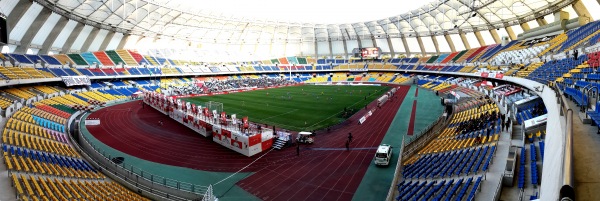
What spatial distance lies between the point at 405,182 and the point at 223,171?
359 inches

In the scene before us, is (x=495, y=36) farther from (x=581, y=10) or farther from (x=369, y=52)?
(x=369, y=52)

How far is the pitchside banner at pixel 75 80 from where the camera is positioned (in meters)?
43.0

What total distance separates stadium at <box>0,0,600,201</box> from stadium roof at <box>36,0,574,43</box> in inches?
14.5

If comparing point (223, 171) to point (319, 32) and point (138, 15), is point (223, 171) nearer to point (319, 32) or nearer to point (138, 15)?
point (138, 15)

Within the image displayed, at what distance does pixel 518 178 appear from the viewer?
1096 centimetres

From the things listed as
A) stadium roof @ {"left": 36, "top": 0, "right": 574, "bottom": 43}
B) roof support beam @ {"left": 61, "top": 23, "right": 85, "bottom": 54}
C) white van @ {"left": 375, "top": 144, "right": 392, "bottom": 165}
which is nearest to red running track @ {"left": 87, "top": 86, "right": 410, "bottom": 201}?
white van @ {"left": 375, "top": 144, "right": 392, "bottom": 165}

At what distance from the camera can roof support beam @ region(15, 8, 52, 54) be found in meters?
36.3

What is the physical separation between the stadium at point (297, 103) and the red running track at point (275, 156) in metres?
0.14

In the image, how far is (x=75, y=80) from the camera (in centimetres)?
4444

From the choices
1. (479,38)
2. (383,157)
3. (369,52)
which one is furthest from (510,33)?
(383,157)

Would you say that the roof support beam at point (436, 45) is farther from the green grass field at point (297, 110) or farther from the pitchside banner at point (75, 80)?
the pitchside banner at point (75, 80)

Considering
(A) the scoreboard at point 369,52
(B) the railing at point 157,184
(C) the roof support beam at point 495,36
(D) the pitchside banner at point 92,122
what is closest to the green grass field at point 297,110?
(B) the railing at point 157,184

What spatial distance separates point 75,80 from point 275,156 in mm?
38893

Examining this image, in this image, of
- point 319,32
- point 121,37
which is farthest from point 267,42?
point 121,37
